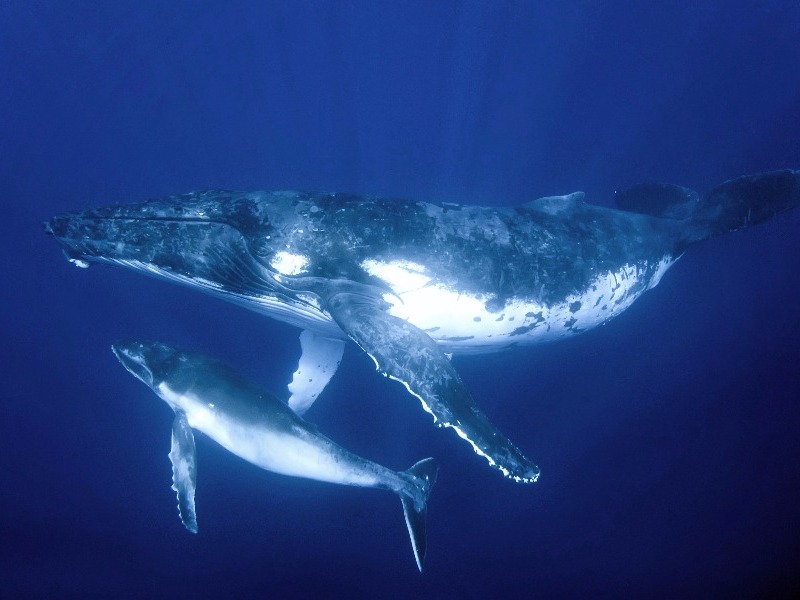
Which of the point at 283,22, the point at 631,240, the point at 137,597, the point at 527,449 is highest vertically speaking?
the point at 283,22

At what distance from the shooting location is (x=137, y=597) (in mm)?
12047

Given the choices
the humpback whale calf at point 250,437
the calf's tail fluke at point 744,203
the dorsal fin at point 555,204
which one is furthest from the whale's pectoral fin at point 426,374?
the calf's tail fluke at point 744,203

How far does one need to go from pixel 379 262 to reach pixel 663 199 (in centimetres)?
665

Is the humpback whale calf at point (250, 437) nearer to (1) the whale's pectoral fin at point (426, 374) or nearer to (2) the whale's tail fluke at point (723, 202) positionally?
(1) the whale's pectoral fin at point (426, 374)

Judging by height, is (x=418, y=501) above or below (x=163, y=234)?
below

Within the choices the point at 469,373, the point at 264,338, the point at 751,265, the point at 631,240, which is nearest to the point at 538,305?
the point at 631,240

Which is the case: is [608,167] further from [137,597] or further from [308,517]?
[137,597]

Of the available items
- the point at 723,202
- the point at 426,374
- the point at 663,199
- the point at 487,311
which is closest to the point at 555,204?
the point at 487,311

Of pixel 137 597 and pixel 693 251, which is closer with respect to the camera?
pixel 137 597

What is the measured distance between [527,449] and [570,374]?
7.48 ft

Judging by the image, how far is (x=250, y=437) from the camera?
5.31 m

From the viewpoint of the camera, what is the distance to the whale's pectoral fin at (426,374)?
3652mm

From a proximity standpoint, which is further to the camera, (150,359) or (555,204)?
(555,204)

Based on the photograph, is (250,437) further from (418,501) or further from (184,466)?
(418,501)
